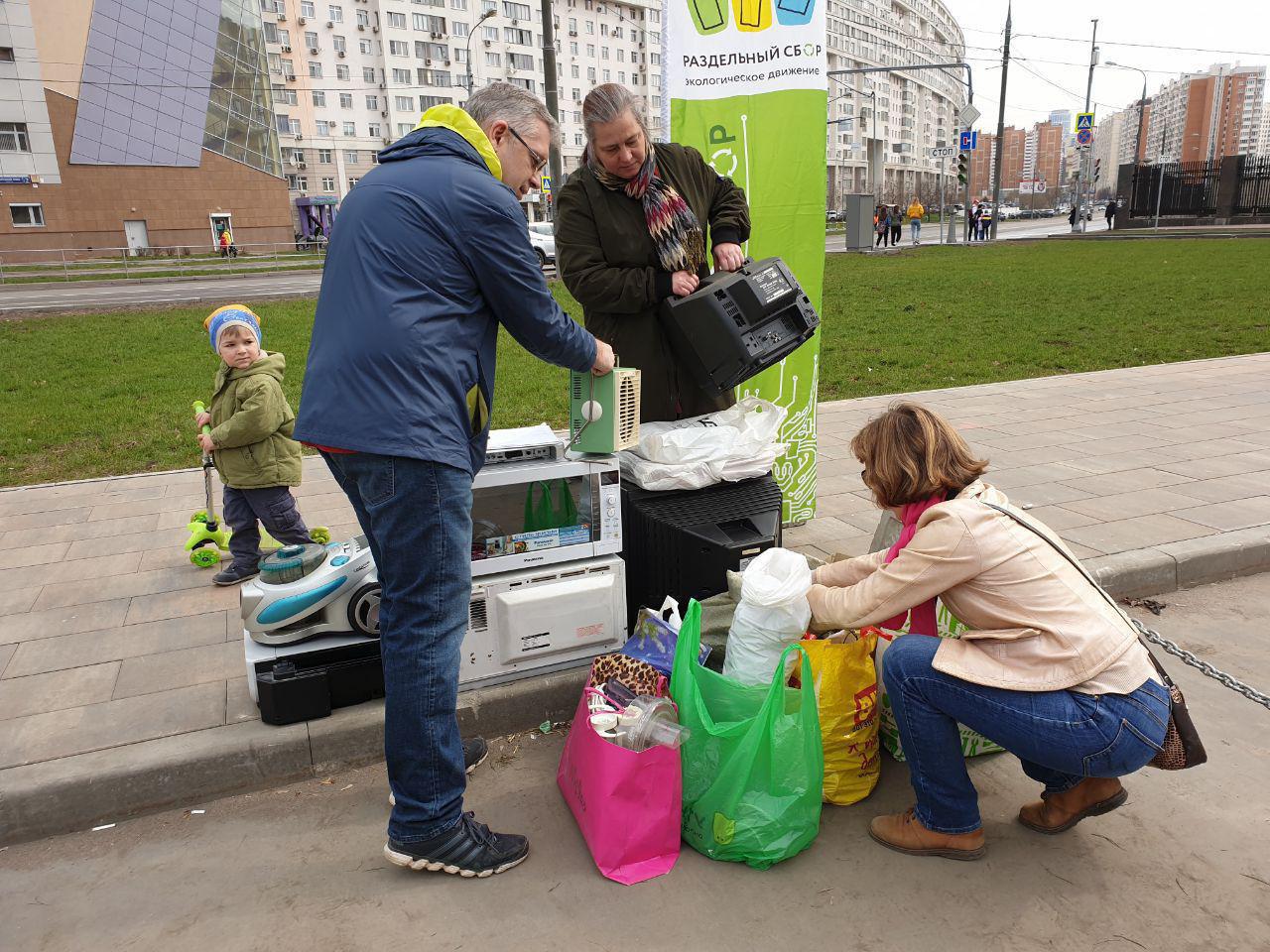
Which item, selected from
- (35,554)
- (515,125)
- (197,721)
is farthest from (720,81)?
(35,554)

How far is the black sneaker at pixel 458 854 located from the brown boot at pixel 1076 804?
4.84ft

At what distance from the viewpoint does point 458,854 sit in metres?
2.35

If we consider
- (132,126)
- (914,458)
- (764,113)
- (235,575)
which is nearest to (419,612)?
(914,458)

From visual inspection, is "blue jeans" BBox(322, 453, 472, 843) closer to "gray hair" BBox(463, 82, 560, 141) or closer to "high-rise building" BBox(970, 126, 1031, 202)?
"gray hair" BBox(463, 82, 560, 141)

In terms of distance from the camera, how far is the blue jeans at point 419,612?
7.06 feet

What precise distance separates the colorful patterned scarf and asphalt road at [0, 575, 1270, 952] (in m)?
2.03

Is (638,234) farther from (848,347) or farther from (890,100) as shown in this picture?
(890,100)

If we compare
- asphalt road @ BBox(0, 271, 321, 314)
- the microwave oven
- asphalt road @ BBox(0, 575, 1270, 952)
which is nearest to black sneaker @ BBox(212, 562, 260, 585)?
asphalt road @ BBox(0, 575, 1270, 952)

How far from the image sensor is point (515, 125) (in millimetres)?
2369

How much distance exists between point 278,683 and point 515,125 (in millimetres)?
1900

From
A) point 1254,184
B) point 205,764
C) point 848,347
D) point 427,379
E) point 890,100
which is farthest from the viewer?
point 890,100

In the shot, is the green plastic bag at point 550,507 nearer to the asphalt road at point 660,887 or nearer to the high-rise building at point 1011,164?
the asphalt road at point 660,887

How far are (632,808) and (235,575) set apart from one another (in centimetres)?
275

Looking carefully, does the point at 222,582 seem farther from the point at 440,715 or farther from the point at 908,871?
the point at 908,871
